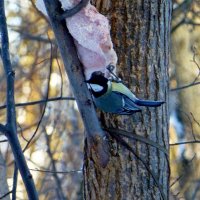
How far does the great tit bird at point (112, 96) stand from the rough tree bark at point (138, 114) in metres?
0.38

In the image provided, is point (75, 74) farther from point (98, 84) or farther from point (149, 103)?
point (149, 103)

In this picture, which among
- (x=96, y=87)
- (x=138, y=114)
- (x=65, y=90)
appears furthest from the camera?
(x=65, y=90)

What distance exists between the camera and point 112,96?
76.1 inches

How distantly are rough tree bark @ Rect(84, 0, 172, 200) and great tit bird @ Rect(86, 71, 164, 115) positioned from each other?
14.8 inches

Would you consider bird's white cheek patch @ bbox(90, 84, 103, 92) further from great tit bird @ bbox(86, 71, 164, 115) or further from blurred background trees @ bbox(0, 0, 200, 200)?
blurred background trees @ bbox(0, 0, 200, 200)

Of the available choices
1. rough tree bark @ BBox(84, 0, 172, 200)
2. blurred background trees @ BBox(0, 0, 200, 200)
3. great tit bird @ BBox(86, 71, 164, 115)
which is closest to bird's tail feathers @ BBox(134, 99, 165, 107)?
great tit bird @ BBox(86, 71, 164, 115)

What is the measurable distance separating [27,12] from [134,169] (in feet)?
20.1

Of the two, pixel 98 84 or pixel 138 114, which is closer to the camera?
pixel 98 84

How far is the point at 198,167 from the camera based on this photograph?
21.9 feet

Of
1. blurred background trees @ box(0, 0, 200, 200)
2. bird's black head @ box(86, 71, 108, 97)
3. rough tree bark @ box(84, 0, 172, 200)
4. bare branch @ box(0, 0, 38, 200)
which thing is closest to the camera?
bare branch @ box(0, 0, 38, 200)

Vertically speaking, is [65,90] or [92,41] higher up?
[65,90]

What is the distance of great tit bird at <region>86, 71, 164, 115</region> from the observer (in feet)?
6.29

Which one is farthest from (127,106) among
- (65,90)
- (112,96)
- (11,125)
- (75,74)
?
(65,90)

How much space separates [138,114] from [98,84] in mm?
482
